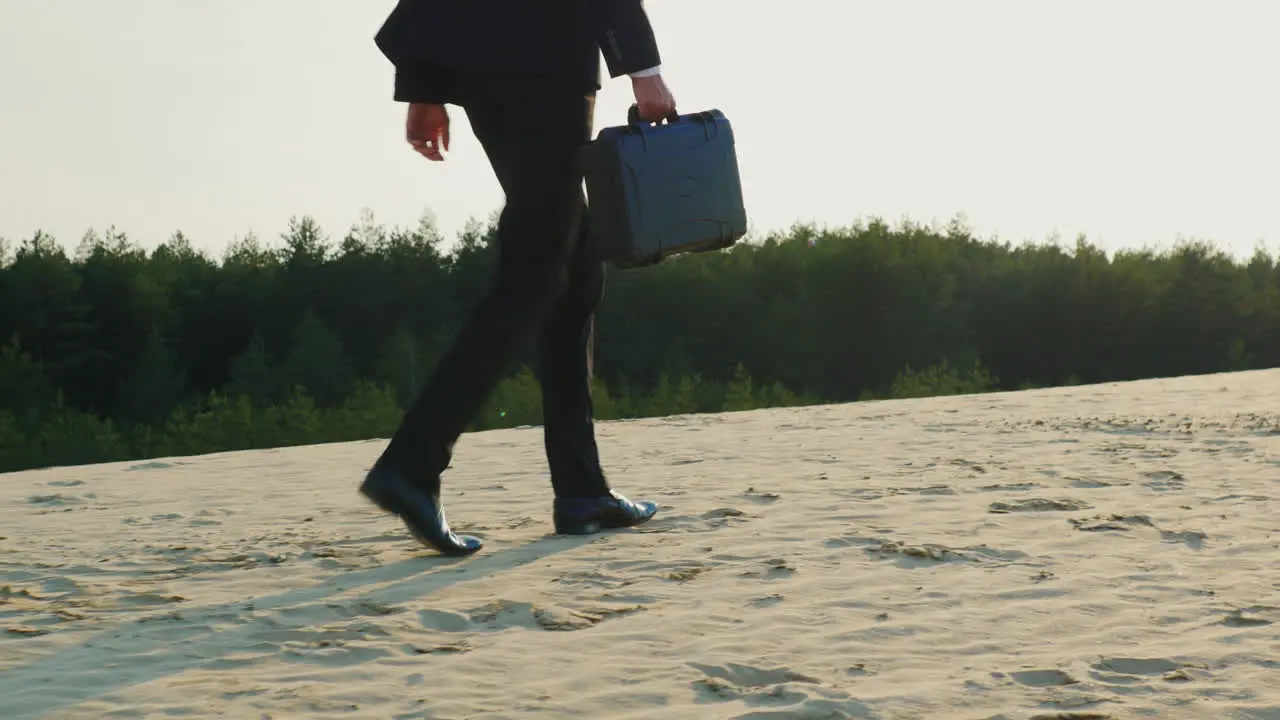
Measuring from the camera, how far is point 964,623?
2744 mm

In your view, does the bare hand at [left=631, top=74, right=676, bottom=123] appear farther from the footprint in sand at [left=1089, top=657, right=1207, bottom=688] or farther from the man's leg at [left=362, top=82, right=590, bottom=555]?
the footprint in sand at [left=1089, top=657, right=1207, bottom=688]

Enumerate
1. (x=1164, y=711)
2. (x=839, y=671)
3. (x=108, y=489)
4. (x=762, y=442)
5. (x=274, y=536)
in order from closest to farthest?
1. (x=1164, y=711)
2. (x=839, y=671)
3. (x=274, y=536)
4. (x=108, y=489)
5. (x=762, y=442)

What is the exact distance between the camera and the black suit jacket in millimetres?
3445

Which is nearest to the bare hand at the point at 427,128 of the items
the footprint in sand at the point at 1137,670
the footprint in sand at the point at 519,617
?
the footprint in sand at the point at 519,617

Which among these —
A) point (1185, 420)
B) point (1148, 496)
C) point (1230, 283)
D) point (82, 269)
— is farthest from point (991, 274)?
point (1148, 496)

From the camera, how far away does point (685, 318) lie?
44.3 m

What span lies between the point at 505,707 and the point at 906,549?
161 centimetres

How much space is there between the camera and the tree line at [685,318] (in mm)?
38688

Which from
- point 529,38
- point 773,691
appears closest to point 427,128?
point 529,38

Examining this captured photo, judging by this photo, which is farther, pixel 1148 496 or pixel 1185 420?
pixel 1185 420

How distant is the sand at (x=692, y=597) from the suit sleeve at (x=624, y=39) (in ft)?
4.15

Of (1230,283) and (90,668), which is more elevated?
(1230,283)

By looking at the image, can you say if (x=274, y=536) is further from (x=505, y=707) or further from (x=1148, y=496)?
(x=1148, y=496)

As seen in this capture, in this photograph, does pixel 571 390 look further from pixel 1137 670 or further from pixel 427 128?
pixel 1137 670
